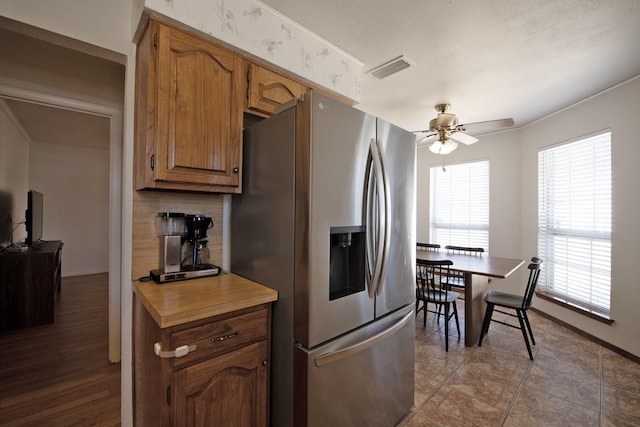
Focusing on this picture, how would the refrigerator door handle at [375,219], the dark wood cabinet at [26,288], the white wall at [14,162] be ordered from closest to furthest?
the refrigerator door handle at [375,219] < the dark wood cabinet at [26,288] < the white wall at [14,162]

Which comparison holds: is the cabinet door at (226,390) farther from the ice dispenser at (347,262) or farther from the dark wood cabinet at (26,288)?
the dark wood cabinet at (26,288)

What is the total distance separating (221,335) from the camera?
1151 mm

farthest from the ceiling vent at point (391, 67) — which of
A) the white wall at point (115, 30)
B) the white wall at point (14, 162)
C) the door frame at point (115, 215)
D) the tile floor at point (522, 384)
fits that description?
the white wall at point (14, 162)

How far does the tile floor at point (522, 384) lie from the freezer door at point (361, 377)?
317 millimetres

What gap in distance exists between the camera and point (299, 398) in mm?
1212

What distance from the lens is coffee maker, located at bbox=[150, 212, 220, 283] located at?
4.98 ft

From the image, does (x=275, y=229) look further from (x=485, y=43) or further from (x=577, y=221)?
(x=577, y=221)

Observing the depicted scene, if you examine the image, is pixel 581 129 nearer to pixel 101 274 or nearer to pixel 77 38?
pixel 77 38

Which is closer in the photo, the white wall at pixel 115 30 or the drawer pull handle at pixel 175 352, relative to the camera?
the drawer pull handle at pixel 175 352

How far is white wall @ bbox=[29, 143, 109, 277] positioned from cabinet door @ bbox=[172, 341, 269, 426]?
254 inches

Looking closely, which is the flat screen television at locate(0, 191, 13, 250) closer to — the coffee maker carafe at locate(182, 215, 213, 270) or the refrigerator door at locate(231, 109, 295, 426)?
the coffee maker carafe at locate(182, 215, 213, 270)

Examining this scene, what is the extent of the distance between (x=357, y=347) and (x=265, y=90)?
5.15ft

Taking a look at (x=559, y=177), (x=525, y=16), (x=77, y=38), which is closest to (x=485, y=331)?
(x=559, y=177)

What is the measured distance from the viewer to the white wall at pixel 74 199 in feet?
17.4
